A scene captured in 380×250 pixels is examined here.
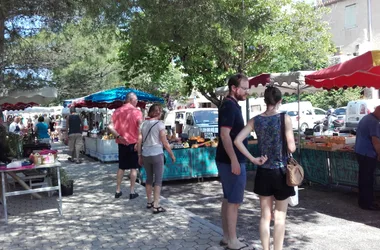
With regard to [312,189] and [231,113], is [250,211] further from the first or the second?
[231,113]

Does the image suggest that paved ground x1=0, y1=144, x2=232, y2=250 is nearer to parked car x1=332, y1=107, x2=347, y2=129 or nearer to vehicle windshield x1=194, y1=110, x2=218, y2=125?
vehicle windshield x1=194, y1=110, x2=218, y2=125

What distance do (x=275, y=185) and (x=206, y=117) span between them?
47.0ft

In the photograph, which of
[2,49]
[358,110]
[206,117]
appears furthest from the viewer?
[358,110]

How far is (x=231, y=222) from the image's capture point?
14.2ft

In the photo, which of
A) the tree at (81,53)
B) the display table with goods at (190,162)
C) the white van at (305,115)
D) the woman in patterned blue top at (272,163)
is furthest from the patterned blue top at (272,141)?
the white van at (305,115)

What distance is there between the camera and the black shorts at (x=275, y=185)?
380 cm

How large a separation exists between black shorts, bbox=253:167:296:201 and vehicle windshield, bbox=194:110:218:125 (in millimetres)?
13614

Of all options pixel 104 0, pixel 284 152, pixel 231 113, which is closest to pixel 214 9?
pixel 104 0

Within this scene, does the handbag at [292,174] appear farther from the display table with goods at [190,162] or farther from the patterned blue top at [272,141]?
the display table with goods at [190,162]

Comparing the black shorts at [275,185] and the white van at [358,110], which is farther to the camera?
the white van at [358,110]

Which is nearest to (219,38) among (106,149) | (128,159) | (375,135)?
(128,159)

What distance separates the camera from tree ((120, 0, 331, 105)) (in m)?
7.22

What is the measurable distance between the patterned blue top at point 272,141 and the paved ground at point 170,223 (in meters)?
1.33

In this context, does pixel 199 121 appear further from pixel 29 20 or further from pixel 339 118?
pixel 29 20
